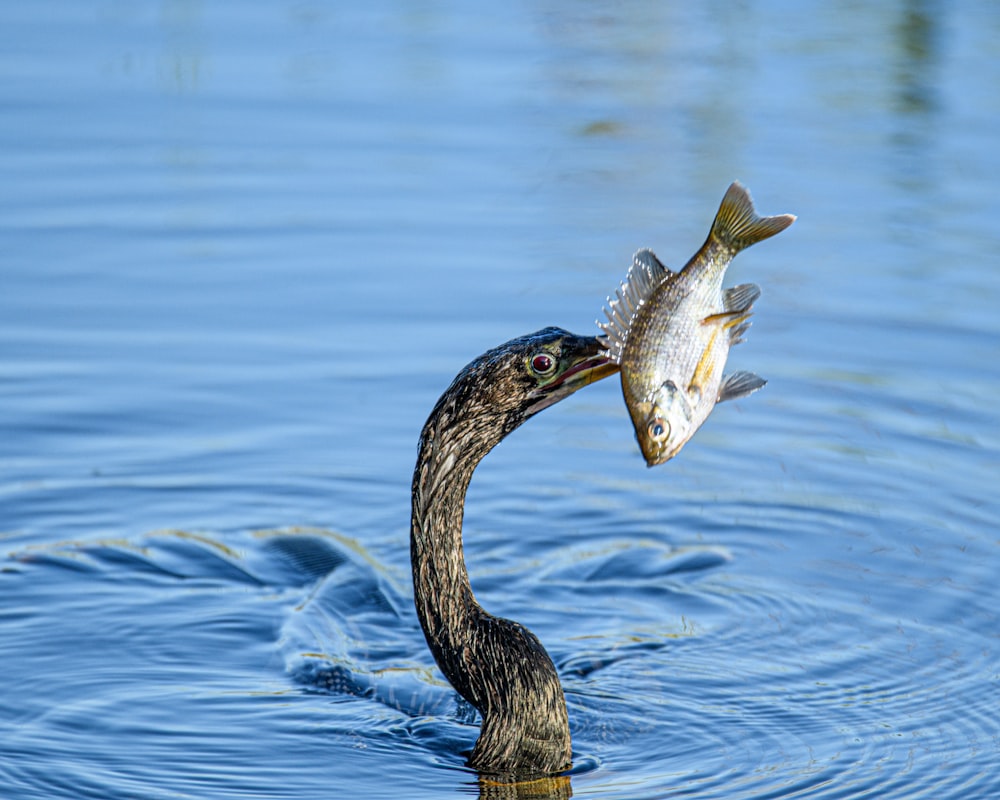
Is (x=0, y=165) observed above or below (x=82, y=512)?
above

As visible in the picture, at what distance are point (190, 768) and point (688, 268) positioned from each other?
85.0 inches

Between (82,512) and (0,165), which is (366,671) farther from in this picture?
(0,165)

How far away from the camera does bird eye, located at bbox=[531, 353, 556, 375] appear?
5262 millimetres

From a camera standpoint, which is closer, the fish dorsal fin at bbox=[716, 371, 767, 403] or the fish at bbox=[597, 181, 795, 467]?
the fish at bbox=[597, 181, 795, 467]

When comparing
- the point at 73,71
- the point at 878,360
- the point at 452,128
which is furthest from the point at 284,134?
the point at 878,360

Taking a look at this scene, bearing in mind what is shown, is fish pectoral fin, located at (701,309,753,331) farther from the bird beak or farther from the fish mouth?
the bird beak

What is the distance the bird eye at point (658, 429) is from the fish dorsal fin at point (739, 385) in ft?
0.99

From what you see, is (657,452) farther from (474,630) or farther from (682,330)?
(474,630)

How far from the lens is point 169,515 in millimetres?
7492

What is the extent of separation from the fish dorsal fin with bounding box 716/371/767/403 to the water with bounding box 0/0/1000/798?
48.2 inches

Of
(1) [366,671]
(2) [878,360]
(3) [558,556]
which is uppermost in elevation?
(2) [878,360]

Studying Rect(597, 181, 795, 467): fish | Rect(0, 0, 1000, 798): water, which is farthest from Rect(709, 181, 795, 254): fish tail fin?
Rect(0, 0, 1000, 798): water

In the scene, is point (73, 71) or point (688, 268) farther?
point (73, 71)

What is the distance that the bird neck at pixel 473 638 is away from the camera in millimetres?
5508
